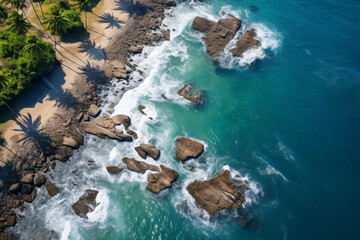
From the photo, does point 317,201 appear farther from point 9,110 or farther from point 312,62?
point 9,110

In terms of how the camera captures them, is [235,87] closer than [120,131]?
No

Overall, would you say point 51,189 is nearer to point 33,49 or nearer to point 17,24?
point 33,49

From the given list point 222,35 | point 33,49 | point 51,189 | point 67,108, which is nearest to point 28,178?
point 51,189

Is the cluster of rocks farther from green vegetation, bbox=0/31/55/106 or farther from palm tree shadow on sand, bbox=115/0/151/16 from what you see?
green vegetation, bbox=0/31/55/106

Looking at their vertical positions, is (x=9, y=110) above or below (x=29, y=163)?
above

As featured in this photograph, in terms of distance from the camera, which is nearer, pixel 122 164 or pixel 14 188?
pixel 14 188

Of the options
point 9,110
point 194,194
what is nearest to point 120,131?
point 194,194

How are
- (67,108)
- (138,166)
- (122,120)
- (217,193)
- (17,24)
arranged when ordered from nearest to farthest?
(217,193), (138,166), (122,120), (67,108), (17,24)

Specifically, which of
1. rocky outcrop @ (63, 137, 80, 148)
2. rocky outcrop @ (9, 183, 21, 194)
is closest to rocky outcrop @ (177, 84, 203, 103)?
rocky outcrop @ (63, 137, 80, 148)
